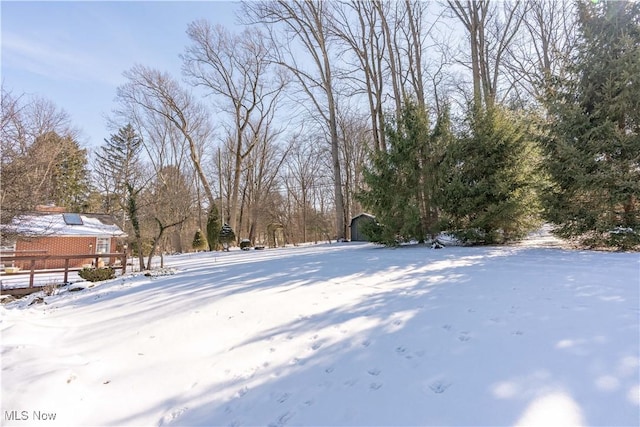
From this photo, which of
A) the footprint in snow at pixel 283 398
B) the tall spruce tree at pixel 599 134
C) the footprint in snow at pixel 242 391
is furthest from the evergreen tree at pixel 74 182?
the tall spruce tree at pixel 599 134

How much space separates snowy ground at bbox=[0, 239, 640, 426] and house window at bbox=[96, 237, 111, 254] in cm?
1806

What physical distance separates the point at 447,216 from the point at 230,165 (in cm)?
2149

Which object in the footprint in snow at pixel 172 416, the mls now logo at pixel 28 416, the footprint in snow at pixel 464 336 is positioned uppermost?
the footprint in snow at pixel 464 336

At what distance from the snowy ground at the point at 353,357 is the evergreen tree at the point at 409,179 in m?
5.35

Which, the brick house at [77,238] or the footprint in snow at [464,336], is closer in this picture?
the footprint in snow at [464,336]

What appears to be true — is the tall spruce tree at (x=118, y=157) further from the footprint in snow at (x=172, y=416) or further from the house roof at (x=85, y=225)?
the footprint in snow at (x=172, y=416)

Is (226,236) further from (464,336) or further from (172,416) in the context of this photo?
(464,336)

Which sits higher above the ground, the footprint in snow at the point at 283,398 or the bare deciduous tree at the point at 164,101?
the bare deciduous tree at the point at 164,101

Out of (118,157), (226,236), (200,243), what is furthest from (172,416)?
(118,157)

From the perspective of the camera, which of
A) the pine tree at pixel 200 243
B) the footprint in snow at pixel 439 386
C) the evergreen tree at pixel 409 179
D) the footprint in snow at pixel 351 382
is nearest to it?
the footprint in snow at pixel 439 386

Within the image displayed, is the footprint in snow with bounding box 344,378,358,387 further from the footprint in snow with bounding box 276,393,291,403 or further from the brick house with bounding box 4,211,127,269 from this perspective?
the brick house with bounding box 4,211,127,269

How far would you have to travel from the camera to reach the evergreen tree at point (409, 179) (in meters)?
9.99

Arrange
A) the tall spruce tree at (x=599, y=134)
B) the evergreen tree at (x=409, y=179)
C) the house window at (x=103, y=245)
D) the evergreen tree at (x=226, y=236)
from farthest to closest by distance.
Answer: the house window at (x=103, y=245) → the evergreen tree at (x=226, y=236) → the evergreen tree at (x=409, y=179) → the tall spruce tree at (x=599, y=134)

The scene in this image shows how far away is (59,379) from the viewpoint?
2.71 metres
